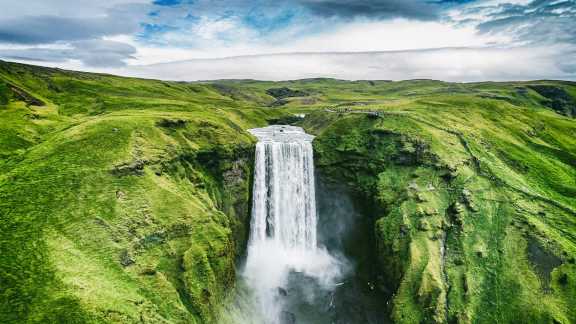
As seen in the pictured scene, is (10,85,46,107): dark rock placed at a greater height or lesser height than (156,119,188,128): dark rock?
greater

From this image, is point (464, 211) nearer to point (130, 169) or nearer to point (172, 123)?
point (172, 123)

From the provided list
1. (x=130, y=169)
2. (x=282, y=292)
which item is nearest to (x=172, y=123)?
(x=130, y=169)

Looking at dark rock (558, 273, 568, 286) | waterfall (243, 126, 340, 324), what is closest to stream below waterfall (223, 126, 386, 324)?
waterfall (243, 126, 340, 324)

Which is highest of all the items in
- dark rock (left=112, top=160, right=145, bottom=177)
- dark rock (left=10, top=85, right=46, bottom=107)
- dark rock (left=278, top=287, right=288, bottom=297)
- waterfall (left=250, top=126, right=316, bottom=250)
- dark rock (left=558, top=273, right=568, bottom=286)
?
dark rock (left=10, top=85, right=46, bottom=107)

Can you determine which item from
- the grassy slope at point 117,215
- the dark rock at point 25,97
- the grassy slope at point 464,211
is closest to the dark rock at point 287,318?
the grassy slope at point 117,215

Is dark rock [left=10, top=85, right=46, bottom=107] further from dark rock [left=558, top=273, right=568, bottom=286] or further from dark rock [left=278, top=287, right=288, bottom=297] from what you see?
dark rock [left=558, top=273, right=568, bottom=286]

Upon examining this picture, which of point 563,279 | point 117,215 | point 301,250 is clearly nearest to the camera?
point 117,215

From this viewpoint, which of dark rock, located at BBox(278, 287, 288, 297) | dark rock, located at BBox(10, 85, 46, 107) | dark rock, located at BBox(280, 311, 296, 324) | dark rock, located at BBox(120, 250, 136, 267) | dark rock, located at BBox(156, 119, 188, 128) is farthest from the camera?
dark rock, located at BBox(10, 85, 46, 107)
